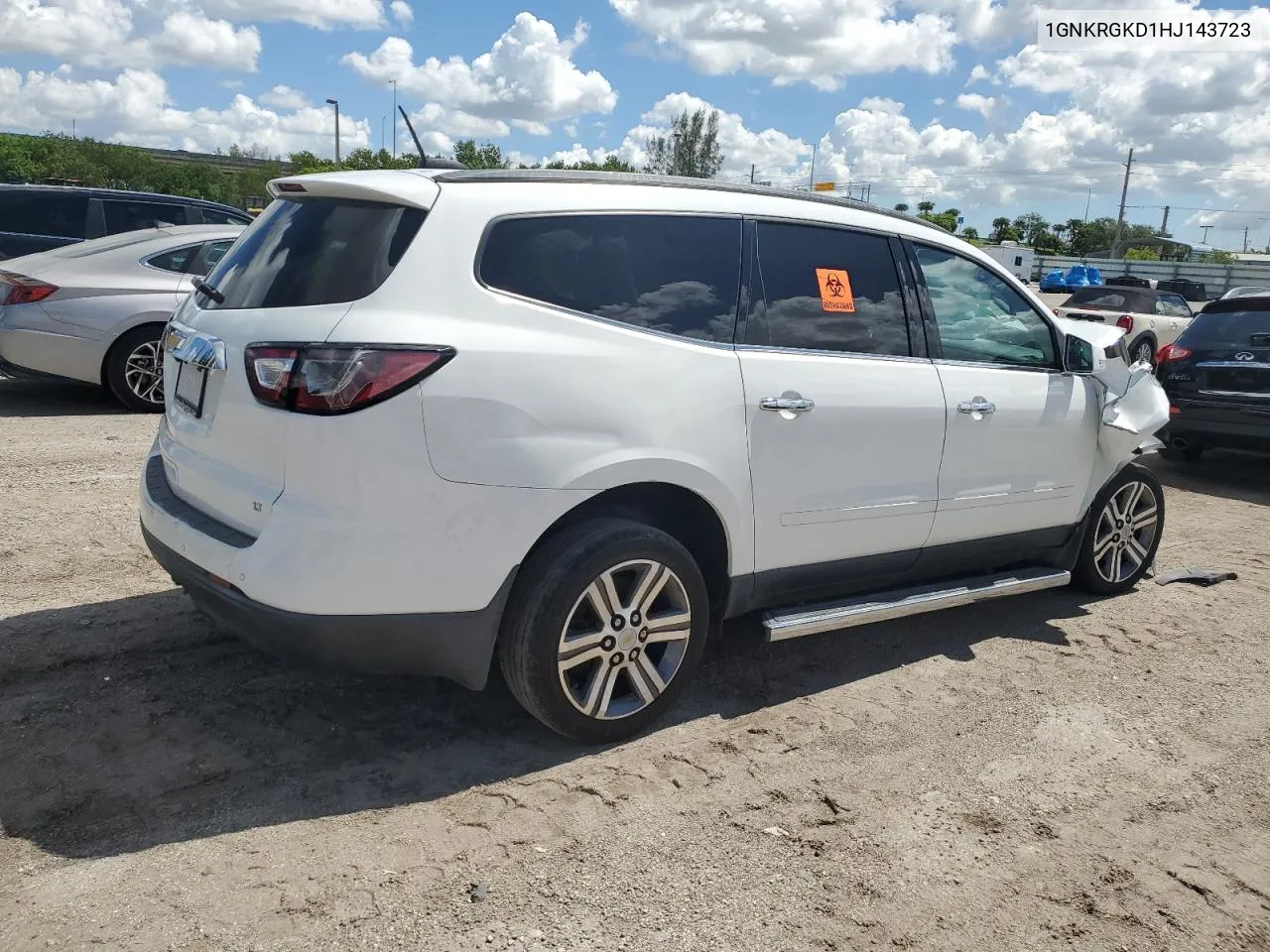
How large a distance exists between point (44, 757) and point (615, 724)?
71.1 inches

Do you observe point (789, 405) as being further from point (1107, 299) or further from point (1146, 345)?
point (1107, 299)

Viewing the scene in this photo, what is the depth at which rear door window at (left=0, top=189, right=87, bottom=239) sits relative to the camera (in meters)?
9.75

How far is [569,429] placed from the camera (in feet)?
10.2

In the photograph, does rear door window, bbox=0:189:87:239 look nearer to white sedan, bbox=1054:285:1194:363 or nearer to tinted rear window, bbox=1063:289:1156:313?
white sedan, bbox=1054:285:1194:363

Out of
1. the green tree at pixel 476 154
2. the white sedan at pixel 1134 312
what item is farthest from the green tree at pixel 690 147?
the white sedan at pixel 1134 312

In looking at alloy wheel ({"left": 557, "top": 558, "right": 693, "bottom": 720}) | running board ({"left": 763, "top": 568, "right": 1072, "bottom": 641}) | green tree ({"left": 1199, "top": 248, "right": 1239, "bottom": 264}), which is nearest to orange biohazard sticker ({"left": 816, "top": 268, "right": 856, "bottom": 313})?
running board ({"left": 763, "top": 568, "right": 1072, "bottom": 641})

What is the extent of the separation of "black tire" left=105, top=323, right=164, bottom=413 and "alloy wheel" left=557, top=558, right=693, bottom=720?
6.29 meters

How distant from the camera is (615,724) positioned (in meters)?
3.45

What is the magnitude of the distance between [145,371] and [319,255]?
6177 millimetres

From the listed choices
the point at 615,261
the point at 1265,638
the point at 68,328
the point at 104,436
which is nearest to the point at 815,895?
the point at 615,261

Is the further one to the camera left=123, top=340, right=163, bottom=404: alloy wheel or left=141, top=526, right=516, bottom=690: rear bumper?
left=123, top=340, right=163, bottom=404: alloy wheel

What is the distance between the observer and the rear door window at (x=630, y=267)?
3201mm

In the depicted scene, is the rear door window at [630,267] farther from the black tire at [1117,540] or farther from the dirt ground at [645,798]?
the black tire at [1117,540]

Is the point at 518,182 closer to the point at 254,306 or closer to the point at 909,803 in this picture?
the point at 254,306
